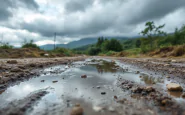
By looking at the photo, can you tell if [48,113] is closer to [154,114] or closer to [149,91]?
[154,114]

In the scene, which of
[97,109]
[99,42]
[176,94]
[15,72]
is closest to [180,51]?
[176,94]

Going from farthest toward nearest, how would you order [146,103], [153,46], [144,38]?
[144,38] → [153,46] → [146,103]

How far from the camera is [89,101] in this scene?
8.45 ft

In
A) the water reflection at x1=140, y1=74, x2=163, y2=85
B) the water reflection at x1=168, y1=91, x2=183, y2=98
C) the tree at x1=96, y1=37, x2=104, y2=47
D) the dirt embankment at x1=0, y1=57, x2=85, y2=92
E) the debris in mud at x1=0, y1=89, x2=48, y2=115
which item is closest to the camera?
the debris in mud at x1=0, y1=89, x2=48, y2=115

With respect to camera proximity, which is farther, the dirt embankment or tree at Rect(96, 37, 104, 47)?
tree at Rect(96, 37, 104, 47)

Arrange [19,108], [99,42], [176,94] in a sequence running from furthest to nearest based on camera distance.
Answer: [99,42], [176,94], [19,108]

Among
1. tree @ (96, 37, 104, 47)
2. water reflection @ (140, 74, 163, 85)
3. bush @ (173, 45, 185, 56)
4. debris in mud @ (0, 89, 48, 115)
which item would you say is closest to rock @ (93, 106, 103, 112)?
debris in mud @ (0, 89, 48, 115)

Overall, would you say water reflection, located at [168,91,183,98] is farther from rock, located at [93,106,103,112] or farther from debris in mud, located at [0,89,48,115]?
debris in mud, located at [0,89,48,115]

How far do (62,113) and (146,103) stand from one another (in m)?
1.91

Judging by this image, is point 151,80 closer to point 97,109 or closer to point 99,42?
point 97,109

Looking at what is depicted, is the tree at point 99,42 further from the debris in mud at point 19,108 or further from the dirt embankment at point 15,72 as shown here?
the debris in mud at point 19,108

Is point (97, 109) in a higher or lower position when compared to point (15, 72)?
lower

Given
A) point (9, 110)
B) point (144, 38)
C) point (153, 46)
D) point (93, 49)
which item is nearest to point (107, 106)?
point (9, 110)

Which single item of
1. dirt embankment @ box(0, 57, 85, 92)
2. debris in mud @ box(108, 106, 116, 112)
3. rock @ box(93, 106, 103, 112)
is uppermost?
dirt embankment @ box(0, 57, 85, 92)
